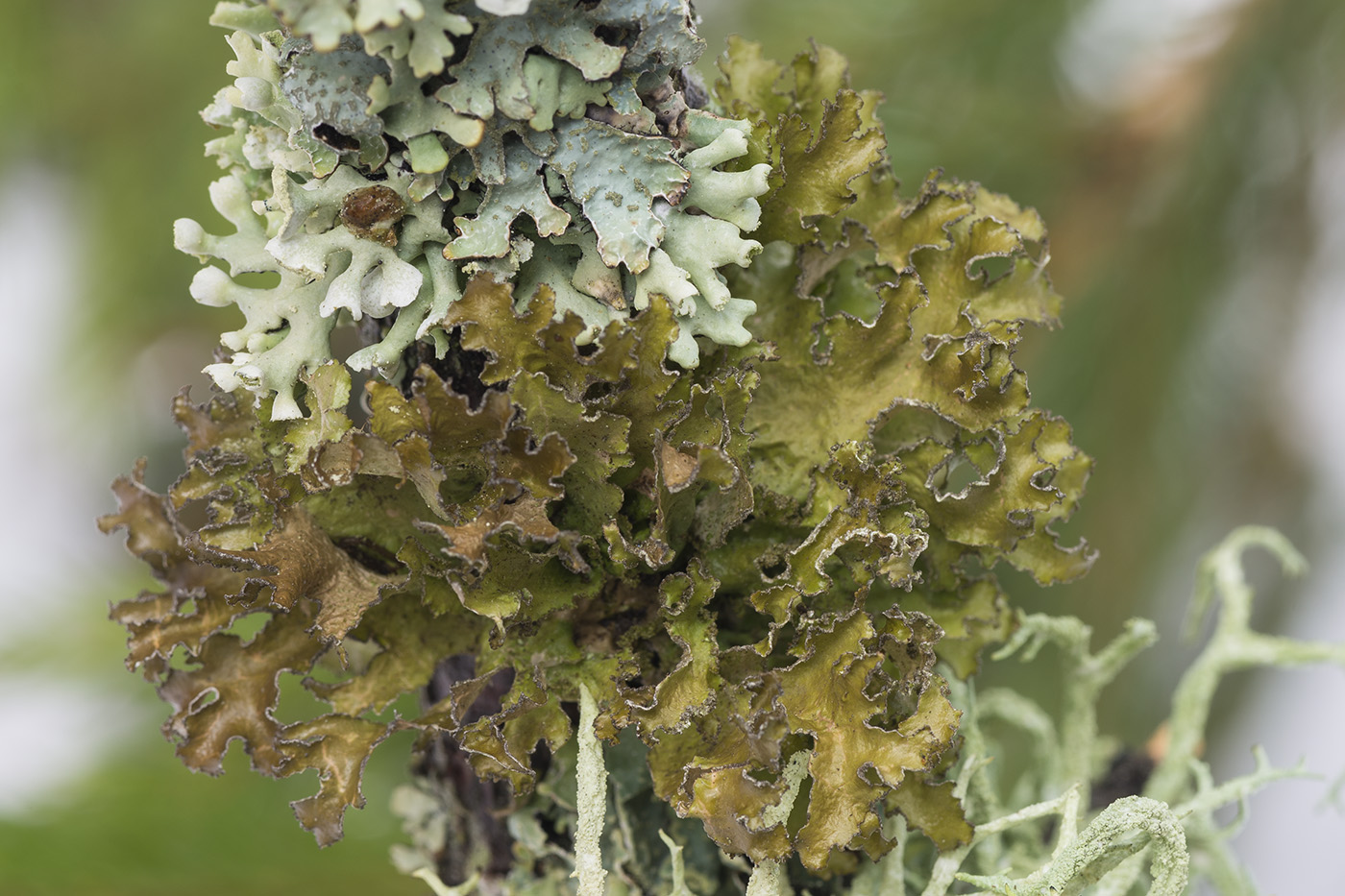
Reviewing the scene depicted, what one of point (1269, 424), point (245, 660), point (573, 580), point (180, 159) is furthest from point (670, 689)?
point (180, 159)

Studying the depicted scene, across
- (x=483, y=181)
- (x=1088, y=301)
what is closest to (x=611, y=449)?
(x=483, y=181)

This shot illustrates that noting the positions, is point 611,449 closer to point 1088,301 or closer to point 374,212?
point 374,212

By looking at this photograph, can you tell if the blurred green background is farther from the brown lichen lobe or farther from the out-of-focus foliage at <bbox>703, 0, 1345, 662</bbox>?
the brown lichen lobe

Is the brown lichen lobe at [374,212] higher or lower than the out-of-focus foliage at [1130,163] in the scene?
lower

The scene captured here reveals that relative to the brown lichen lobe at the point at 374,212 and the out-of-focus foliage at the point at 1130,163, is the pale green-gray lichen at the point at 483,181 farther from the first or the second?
the out-of-focus foliage at the point at 1130,163

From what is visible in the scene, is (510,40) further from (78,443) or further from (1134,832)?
(78,443)

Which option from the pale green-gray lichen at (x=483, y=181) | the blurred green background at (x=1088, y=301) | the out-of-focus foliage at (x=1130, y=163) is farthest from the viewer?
the out-of-focus foliage at (x=1130, y=163)

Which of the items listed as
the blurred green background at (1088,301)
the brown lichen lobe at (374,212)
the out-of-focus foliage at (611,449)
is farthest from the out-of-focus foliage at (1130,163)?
the brown lichen lobe at (374,212)

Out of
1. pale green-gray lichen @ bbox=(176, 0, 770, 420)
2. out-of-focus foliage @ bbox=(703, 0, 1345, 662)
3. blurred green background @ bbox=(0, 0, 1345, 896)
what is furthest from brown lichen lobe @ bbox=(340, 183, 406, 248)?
out-of-focus foliage @ bbox=(703, 0, 1345, 662)
